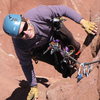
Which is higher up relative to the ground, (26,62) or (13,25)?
(13,25)

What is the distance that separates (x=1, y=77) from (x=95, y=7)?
71.1 inches

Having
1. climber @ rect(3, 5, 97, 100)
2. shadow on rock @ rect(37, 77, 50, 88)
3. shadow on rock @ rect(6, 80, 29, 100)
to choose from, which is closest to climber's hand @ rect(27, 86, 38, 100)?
climber @ rect(3, 5, 97, 100)

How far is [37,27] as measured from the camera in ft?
13.9

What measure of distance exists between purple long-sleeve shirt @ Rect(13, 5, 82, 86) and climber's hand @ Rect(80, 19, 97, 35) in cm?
8

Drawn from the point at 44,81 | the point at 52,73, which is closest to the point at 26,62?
the point at 44,81

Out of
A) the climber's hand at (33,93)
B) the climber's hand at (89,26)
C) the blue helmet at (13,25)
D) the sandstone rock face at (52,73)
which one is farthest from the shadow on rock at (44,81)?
the blue helmet at (13,25)

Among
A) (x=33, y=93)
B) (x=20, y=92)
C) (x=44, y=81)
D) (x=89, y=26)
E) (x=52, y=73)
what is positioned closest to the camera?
(x=89, y=26)

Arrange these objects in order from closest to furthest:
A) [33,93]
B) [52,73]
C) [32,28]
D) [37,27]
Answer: [32,28], [37,27], [33,93], [52,73]

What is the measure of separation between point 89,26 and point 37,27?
662 mm

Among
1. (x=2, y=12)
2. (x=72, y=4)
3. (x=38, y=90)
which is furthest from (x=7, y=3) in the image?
(x=38, y=90)

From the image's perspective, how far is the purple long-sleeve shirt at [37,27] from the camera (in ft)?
13.7

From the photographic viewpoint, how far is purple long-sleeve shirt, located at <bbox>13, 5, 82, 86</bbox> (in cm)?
417

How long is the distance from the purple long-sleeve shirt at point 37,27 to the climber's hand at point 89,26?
0.25ft

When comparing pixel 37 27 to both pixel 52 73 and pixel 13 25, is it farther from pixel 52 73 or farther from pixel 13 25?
pixel 52 73
